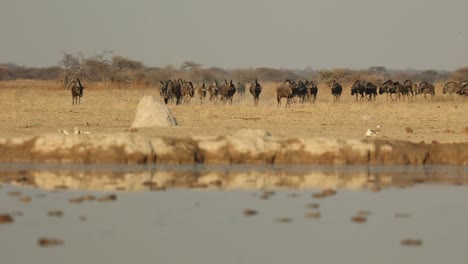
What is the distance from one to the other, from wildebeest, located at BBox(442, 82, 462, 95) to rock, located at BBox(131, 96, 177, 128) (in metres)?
33.7

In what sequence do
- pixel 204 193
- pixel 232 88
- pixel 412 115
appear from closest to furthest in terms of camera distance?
pixel 204 193 < pixel 412 115 < pixel 232 88

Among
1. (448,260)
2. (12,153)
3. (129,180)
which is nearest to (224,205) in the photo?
(129,180)

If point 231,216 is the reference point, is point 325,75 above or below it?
below

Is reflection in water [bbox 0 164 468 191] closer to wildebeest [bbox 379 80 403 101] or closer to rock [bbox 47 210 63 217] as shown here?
rock [bbox 47 210 63 217]

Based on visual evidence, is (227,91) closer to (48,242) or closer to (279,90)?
(279,90)

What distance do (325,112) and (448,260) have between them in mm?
28611

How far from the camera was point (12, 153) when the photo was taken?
2253 centimetres

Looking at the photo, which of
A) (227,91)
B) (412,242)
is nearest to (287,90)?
Answer: (227,91)

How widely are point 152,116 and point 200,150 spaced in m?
7.52

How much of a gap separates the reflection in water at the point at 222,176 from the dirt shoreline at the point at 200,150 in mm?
540

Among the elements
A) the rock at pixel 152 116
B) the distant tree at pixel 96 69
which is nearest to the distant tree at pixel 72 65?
the distant tree at pixel 96 69

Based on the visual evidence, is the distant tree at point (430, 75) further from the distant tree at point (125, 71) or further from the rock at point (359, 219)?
the rock at point (359, 219)

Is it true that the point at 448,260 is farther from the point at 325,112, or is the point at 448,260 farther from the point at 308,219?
the point at 325,112

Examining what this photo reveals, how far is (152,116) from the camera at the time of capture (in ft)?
96.9
